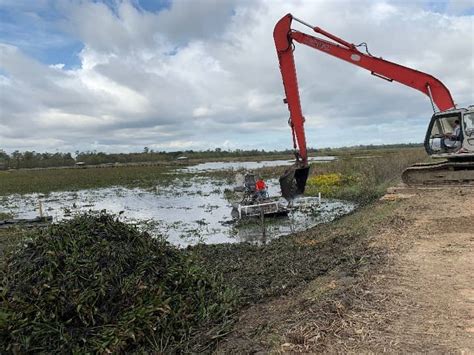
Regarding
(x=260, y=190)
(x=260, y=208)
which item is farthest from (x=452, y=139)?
(x=260, y=190)

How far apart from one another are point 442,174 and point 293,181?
183 inches

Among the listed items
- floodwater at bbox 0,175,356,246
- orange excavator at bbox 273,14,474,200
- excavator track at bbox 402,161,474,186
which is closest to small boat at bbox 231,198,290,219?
floodwater at bbox 0,175,356,246

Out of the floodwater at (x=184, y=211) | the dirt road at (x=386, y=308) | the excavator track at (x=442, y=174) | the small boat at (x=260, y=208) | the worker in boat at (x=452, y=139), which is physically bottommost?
the floodwater at (x=184, y=211)

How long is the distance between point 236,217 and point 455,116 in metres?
7.97

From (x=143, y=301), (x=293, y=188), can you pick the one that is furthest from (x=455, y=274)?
(x=293, y=188)

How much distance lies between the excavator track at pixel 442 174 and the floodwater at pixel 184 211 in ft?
10.3

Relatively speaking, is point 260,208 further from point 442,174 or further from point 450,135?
point 450,135

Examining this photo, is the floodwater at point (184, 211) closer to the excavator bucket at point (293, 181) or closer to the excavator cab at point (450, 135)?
the excavator bucket at point (293, 181)

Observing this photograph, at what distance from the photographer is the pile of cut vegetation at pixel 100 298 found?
514cm

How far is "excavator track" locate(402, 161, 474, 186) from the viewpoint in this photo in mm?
13492

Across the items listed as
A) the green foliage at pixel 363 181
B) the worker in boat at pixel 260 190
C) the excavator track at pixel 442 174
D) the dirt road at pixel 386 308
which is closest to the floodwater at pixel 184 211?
the worker in boat at pixel 260 190

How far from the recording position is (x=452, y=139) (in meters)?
13.4

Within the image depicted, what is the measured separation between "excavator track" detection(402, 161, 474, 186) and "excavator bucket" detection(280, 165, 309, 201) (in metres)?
3.45

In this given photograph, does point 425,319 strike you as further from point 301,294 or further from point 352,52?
point 352,52
